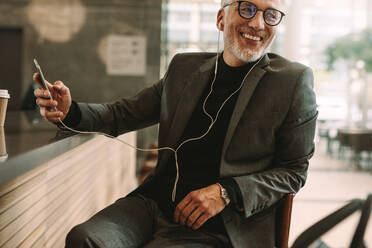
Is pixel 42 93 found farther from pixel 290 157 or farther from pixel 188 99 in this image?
pixel 290 157

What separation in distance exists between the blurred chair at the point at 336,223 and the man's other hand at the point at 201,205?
1.68 feet

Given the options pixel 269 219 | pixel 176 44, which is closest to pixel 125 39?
pixel 176 44

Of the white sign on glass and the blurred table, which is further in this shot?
the blurred table

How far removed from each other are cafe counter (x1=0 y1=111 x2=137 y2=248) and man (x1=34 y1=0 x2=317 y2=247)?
0.19m

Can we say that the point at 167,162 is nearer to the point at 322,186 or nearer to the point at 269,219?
the point at 269,219

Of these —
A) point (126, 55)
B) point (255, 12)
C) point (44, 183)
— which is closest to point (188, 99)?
point (255, 12)

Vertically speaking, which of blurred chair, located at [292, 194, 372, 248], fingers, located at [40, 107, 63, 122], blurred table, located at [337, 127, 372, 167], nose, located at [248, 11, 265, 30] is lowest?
blurred table, located at [337, 127, 372, 167]

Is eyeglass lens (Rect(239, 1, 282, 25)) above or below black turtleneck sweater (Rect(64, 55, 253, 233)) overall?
above

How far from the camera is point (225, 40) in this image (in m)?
1.85

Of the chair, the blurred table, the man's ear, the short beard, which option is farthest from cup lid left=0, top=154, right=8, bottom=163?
the blurred table

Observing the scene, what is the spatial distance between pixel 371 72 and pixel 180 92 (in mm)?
7686

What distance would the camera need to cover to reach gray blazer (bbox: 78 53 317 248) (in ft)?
4.88

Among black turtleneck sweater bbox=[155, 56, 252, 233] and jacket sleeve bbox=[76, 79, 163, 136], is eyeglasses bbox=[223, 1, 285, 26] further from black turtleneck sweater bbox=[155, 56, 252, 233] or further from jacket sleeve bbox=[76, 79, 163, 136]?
jacket sleeve bbox=[76, 79, 163, 136]

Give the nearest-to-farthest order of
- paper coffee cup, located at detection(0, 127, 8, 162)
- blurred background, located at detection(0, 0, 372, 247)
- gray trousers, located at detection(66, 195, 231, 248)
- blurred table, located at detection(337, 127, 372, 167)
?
1. paper coffee cup, located at detection(0, 127, 8, 162)
2. gray trousers, located at detection(66, 195, 231, 248)
3. blurred background, located at detection(0, 0, 372, 247)
4. blurred table, located at detection(337, 127, 372, 167)
